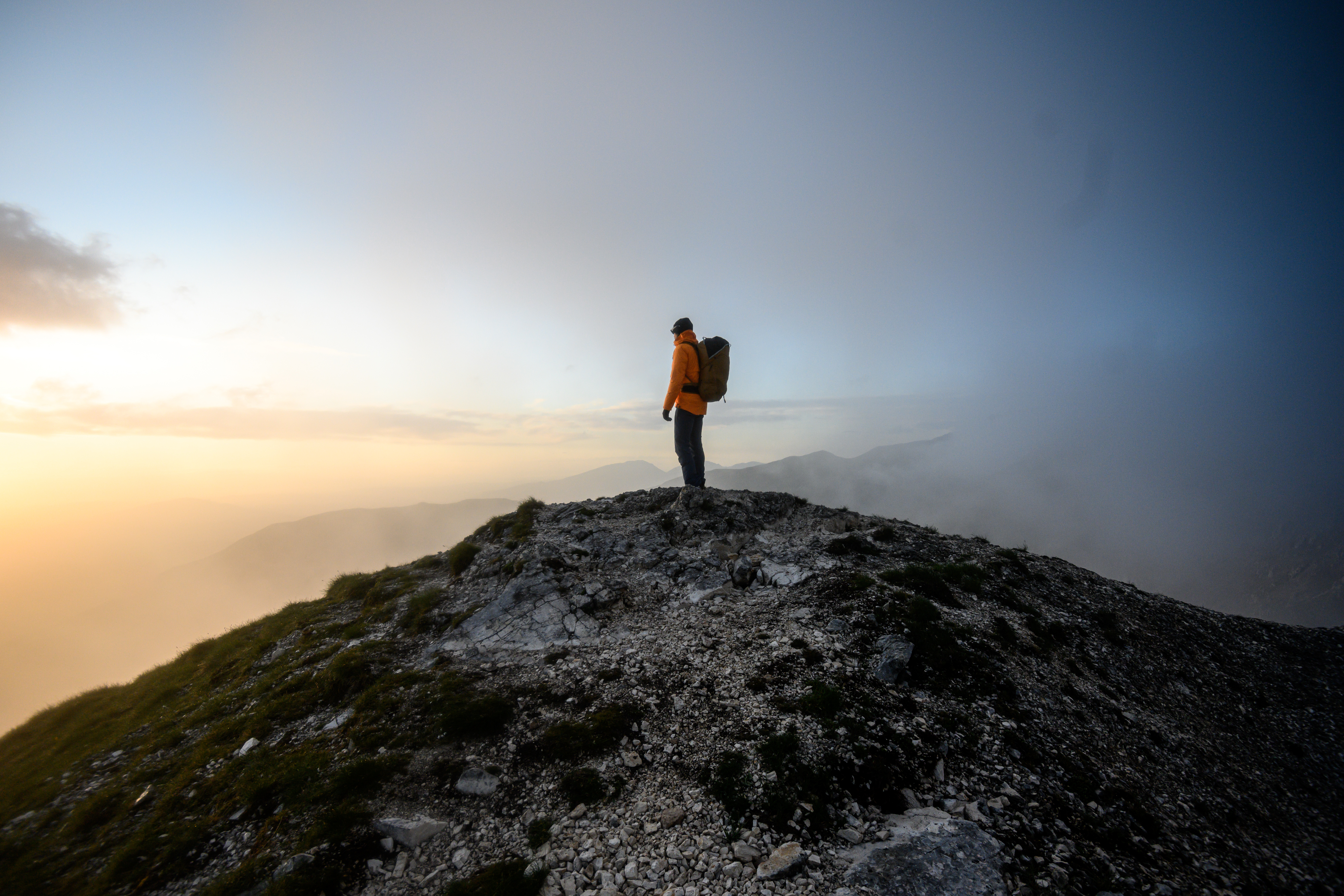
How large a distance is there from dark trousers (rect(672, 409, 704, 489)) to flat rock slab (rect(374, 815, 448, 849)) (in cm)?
1776

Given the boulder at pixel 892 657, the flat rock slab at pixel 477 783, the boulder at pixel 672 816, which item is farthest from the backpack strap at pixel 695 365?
the boulder at pixel 672 816

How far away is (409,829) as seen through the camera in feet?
31.3

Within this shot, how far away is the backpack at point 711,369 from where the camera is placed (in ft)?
78.4

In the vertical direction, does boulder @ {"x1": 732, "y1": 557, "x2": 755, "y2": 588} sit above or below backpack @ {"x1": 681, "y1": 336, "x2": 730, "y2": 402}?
below

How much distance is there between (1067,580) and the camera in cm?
2162

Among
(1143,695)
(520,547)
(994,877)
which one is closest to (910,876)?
(994,877)

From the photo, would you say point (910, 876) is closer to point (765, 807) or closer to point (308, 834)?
point (765, 807)

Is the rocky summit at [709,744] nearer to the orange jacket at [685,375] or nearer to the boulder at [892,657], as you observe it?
the boulder at [892,657]

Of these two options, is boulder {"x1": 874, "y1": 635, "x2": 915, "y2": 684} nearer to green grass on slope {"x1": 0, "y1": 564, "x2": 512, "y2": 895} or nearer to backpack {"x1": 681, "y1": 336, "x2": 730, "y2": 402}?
green grass on slope {"x1": 0, "y1": 564, "x2": 512, "y2": 895}

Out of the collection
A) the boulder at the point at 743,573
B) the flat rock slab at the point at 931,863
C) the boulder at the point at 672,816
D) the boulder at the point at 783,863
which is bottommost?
the flat rock slab at the point at 931,863

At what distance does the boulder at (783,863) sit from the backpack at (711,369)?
59.6 feet

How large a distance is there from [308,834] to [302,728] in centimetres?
526

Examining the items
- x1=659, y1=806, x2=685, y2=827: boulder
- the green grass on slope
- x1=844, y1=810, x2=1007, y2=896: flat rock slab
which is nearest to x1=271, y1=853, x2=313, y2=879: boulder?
the green grass on slope

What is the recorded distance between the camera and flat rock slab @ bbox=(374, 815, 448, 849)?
948 cm
